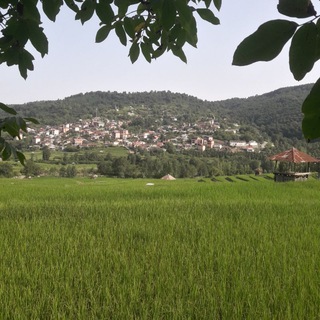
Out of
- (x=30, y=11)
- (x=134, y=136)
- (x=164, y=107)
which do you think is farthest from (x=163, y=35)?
(x=164, y=107)

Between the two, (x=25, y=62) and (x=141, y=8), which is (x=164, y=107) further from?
(x=25, y=62)

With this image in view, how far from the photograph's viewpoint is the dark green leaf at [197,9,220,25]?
121cm

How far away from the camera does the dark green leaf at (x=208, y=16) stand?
1.21 metres

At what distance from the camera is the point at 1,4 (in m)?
1.04

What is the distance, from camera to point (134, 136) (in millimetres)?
109500

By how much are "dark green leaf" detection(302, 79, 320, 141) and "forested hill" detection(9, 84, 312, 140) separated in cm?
8787

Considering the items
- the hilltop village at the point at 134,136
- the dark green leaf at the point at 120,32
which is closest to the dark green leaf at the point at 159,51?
the dark green leaf at the point at 120,32

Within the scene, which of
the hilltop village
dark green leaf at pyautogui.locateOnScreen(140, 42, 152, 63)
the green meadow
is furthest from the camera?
the hilltop village

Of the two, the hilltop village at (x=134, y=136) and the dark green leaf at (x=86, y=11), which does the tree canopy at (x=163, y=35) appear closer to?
the dark green leaf at (x=86, y=11)

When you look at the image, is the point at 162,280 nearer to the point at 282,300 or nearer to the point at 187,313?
the point at 187,313

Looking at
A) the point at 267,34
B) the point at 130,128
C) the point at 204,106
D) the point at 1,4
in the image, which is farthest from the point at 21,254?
the point at 204,106

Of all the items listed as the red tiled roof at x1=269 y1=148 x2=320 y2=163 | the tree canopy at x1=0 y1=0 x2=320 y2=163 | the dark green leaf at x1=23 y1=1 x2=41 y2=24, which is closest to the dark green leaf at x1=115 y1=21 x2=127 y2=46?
the tree canopy at x1=0 y1=0 x2=320 y2=163

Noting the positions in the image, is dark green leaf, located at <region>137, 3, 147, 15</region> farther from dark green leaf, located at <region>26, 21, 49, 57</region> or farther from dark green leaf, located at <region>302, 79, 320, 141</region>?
dark green leaf, located at <region>302, 79, 320, 141</region>

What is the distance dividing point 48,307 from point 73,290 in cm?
27
